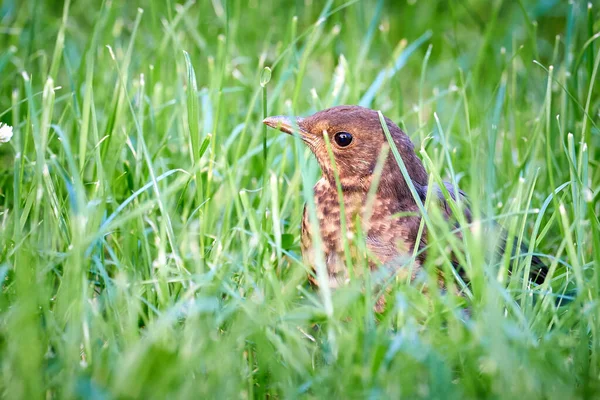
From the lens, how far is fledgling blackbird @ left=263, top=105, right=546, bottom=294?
2.91m

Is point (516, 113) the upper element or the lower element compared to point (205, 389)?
upper

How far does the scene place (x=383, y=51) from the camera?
17.9ft

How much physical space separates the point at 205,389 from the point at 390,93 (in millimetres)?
3192

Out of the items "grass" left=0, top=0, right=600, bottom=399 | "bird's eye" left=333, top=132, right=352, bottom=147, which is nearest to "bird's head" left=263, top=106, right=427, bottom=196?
"bird's eye" left=333, top=132, right=352, bottom=147

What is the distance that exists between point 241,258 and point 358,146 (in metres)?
0.67

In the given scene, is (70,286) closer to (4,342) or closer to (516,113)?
(4,342)

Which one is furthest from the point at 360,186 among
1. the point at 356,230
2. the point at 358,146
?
the point at 356,230

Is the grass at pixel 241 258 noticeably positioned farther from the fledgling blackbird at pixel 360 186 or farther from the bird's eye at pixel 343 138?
the bird's eye at pixel 343 138

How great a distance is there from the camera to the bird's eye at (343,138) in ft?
10.2

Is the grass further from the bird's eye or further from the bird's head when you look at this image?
the bird's eye

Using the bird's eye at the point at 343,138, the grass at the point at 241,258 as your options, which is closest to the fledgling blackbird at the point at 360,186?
the bird's eye at the point at 343,138

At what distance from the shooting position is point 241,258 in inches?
117

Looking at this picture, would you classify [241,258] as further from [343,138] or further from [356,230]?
[343,138]

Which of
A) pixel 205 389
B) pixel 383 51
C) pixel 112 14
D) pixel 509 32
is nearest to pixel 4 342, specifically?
pixel 205 389
